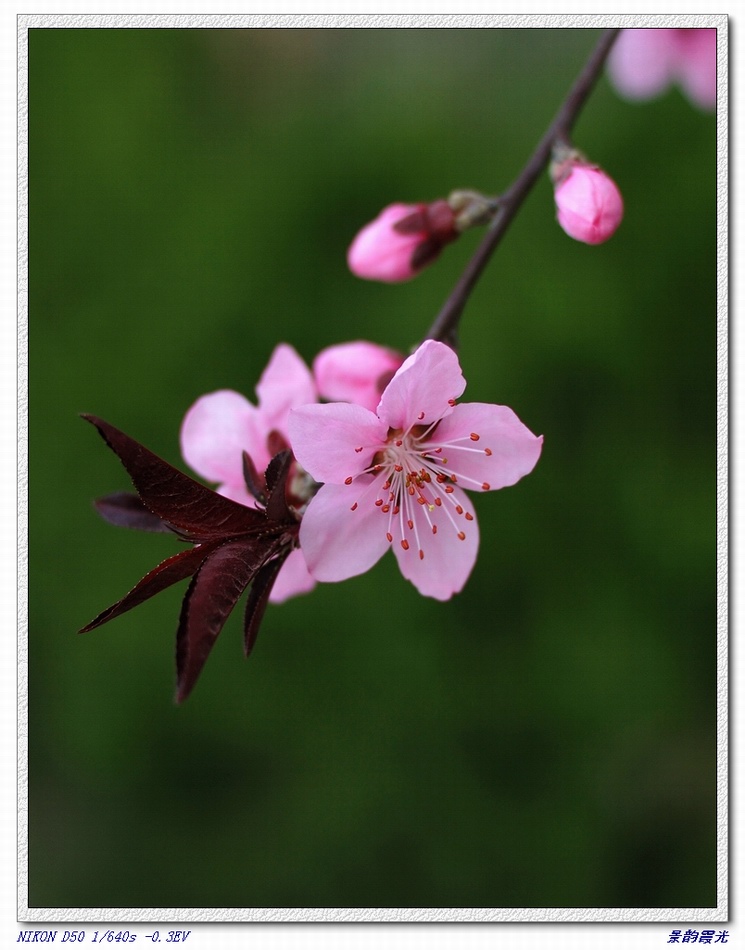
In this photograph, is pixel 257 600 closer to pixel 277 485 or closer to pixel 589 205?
pixel 277 485

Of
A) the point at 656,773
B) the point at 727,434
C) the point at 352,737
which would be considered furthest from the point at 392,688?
the point at 727,434

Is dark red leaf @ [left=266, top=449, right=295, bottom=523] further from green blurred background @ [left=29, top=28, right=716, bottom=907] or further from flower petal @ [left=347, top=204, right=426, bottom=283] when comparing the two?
green blurred background @ [left=29, top=28, right=716, bottom=907]

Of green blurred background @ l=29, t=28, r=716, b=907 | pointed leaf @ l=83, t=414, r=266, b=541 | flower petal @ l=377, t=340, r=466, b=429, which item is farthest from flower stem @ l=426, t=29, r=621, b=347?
green blurred background @ l=29, t=28, r=716, b=907

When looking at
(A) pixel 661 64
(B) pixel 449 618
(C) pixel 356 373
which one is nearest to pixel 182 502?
(C) pixel 356 373

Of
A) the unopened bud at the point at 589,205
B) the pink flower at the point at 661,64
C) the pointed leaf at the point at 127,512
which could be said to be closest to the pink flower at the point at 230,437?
the pointed leaf at the point at 127,512

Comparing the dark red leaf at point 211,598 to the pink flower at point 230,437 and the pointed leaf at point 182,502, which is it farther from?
the pink flower at point 230,437

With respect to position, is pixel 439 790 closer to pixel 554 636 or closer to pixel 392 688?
pixel 392 688
